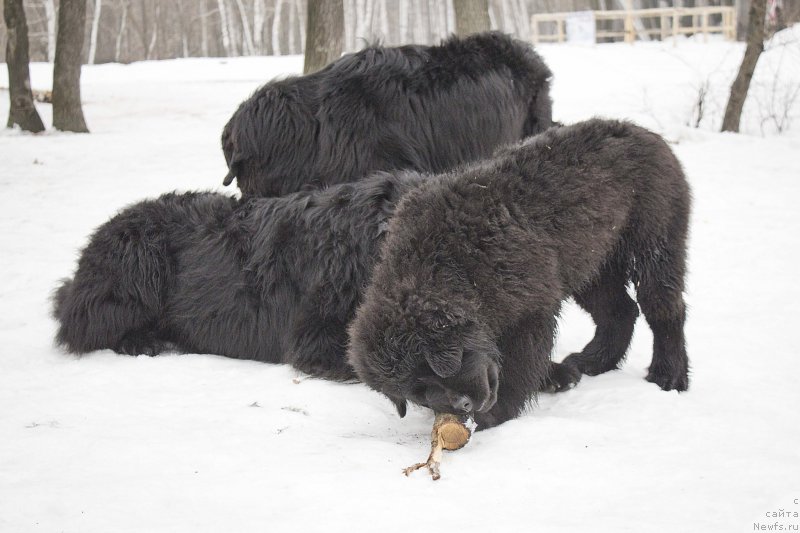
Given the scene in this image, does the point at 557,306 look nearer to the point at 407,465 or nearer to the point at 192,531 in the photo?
the point at 407,465

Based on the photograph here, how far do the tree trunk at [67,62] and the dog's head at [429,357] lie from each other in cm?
1081

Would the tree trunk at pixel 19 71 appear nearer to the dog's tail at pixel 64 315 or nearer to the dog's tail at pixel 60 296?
the dog's tail at pixel 60 296

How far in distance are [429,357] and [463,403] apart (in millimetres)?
230

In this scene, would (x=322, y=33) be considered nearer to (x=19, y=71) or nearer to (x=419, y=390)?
(x=19, y=71)

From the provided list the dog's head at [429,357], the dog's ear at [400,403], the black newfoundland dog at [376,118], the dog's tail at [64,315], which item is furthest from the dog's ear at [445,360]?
the black newfoundland dog at [376,118]

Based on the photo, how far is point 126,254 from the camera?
16.2ft

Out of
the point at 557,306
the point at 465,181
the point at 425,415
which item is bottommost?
the point at 425,415

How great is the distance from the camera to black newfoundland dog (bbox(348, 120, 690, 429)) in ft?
10.3

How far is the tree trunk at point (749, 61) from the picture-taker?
11352mm

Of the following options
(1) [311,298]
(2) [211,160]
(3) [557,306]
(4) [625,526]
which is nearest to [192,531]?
(4) [625,526]

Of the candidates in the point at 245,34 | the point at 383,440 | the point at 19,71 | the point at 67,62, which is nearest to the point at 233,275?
the point at 383,440

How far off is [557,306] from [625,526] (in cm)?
125

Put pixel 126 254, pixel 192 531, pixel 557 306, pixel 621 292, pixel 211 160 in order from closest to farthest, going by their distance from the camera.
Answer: pixel 192 531 → pixel 557 306 → pixel 621 292 → pixel 126 254 → pixel 211 160

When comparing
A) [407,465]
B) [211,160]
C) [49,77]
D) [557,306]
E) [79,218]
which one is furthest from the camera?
[49,77]
